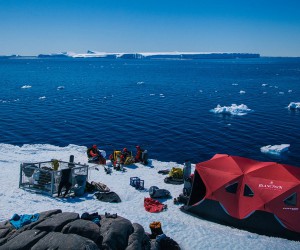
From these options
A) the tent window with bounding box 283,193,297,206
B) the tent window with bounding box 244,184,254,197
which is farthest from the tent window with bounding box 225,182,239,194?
the tent window with bounding box 283,193,297,206

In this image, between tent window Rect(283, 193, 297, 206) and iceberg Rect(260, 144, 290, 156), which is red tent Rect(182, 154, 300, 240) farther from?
iceberg Rect(260, 144, 290, 156)

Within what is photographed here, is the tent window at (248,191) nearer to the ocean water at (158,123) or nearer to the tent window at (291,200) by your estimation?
the tent window at (291,200)

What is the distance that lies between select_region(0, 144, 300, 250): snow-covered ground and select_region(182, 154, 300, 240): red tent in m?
0.57

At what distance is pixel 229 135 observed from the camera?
141 feet

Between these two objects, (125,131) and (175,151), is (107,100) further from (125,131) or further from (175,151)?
(175,151)

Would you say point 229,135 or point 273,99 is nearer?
point 229,135

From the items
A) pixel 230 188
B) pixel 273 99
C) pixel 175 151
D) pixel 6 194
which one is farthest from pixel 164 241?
pixel 273 99

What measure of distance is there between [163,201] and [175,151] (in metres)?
17.3

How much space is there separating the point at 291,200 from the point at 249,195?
6.22ft

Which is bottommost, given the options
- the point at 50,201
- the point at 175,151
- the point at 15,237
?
the point at 175,151

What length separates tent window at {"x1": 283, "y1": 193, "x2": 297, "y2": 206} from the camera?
53.5 ft

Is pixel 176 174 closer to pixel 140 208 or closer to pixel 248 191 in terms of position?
pixel 140 208

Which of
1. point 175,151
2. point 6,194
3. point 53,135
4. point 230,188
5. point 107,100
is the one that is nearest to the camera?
point 230,188

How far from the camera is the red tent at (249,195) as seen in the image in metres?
16.3
